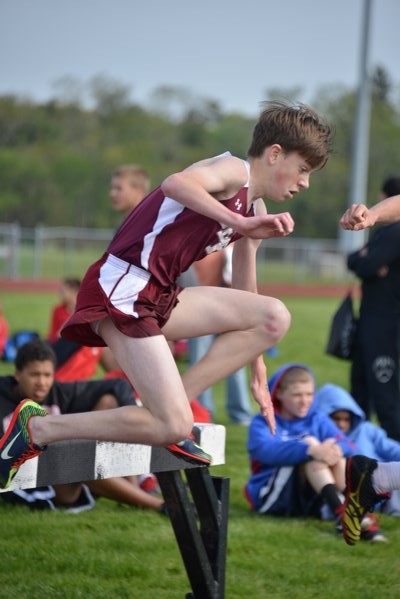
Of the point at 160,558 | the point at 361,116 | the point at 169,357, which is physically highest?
the point at 361,116

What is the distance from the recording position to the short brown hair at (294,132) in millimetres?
4109

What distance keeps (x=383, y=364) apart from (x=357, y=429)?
0.84m

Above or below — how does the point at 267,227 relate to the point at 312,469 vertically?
above

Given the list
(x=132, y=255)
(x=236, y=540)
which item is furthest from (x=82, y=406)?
(x=132, y=255)

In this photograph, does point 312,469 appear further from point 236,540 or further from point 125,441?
point 125,441

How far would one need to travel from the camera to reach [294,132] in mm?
4109

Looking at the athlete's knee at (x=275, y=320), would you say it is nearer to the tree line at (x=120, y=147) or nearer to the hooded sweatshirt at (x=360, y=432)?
the hooded sweatshirt at (x=360, y=432)

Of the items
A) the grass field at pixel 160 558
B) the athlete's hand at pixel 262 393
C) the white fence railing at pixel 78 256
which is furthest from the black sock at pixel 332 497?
the white fence railing at pixel 78 256

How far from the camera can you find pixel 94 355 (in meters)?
9.23

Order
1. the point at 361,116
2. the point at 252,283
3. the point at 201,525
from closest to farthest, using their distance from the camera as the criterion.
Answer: the point at 201,525, the point at 252,283, the point at 361,116

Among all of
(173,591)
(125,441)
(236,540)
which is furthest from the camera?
(236,540)

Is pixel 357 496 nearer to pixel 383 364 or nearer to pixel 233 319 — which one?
pixel 233 319

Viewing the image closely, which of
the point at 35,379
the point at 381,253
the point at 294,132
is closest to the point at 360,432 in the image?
the point at 381,253

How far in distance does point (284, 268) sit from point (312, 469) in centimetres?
3204
